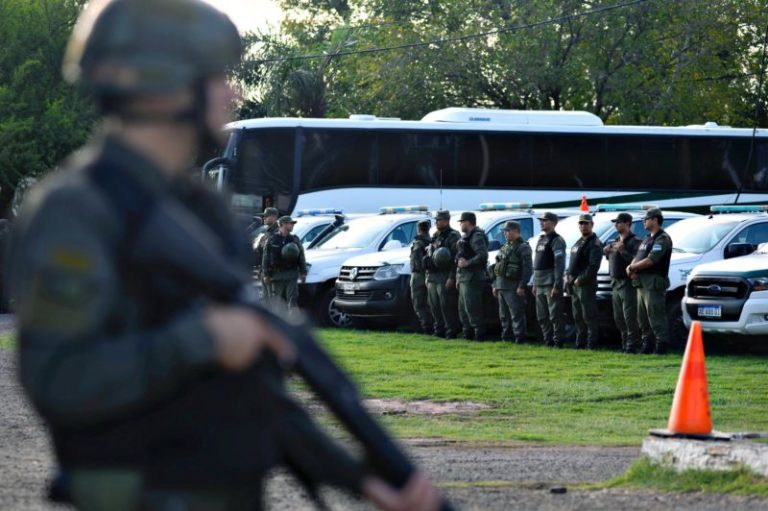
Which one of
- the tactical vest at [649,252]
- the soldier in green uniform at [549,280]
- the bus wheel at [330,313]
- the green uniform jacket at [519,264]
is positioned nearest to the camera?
the tactical vest at [649,252]

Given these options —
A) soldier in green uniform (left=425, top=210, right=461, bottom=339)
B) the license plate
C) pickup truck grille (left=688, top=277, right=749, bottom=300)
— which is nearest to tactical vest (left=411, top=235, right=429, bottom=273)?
soldier in green uniform (left=425, top=210, right=461, bottom=339)

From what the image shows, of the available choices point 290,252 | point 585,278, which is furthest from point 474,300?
point 290,252

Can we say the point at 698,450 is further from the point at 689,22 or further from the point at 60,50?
the point at 60,50

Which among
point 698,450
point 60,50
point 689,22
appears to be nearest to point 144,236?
point 698,450

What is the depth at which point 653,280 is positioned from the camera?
18797 mm

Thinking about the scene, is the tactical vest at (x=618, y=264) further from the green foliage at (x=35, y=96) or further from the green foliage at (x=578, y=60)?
the green foliage at (x=35, y=96)

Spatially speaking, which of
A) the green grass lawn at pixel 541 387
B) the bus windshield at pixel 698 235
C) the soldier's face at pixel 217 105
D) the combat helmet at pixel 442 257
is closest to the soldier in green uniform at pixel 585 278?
the green grass lawn at pixel 541 387

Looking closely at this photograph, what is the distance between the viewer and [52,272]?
2.54 m

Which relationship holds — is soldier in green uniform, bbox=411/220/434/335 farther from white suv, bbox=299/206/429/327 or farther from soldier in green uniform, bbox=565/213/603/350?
soldier in green uniform, bbox=565/213/603/350

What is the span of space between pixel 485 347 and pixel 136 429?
18.1 meters

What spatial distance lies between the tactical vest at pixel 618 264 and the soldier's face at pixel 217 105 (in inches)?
656

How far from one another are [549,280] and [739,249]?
250 cm

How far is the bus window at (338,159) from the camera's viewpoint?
3303 centimetres

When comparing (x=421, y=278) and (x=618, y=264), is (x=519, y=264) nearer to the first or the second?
(x=618, y=264)
